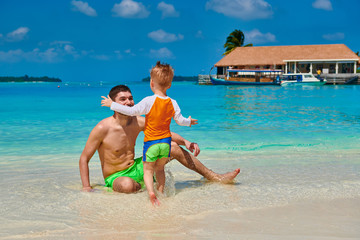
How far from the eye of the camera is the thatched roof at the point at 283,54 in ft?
175

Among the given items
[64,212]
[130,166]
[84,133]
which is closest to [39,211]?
[64,212]

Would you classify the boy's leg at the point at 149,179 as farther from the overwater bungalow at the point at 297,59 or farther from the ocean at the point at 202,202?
the overwater bungalow at the point at 297,59

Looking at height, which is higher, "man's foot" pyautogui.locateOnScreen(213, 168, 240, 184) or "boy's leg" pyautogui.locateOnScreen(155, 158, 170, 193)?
"boy's leg" pyautogui.locateOnScreen(155, 158, 170, 193)

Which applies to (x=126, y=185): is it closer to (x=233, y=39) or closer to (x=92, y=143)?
(x=92, y=143)

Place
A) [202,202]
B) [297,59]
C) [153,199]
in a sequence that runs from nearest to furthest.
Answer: [153,199] < [202,202] < [297,59]

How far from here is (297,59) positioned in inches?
2114

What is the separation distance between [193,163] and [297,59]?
174 ft

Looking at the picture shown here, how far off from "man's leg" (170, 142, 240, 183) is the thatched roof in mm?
51670

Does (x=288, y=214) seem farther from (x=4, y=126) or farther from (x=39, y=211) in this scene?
(x=4, y=126)

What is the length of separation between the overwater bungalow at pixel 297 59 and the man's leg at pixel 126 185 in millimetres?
51713

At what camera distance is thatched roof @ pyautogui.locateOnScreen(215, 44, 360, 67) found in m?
53.3

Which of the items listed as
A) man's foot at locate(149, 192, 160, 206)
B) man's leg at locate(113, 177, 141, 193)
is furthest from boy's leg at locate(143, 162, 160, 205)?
man's leg at locate(113, 177, 141, 193)

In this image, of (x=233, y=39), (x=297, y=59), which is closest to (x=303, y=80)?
(x=297, y=59)

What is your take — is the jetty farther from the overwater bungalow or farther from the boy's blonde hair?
the boy's blonde hair
